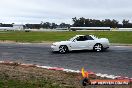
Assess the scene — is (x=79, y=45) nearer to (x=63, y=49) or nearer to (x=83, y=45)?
(x=83, y=45)

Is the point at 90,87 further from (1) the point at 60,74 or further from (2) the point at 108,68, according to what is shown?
(2) the point at 108,68

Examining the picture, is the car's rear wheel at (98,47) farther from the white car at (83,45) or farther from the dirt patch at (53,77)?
the dirt patch at (53,77)

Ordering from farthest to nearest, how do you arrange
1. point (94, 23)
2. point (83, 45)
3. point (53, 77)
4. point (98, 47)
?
1. point (94, 23)
2. point (83, 45)
3. point (98, 47)
4. point (53, 77)

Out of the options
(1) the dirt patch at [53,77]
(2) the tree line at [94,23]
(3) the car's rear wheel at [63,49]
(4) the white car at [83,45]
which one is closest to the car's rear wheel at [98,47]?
(4) the white car at [83,45]

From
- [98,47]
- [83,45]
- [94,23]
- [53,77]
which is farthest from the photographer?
[94,23]

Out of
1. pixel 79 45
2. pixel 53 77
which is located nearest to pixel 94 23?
pixel 79 45

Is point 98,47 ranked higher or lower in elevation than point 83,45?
lower

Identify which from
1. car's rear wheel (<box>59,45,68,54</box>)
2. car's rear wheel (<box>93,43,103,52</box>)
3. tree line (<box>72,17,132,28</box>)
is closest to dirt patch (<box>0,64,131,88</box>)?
car's rear wheel (<box>59,45,68,54</box>)

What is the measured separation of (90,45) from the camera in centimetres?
2531

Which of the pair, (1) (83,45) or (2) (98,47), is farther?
(1) (83,45)

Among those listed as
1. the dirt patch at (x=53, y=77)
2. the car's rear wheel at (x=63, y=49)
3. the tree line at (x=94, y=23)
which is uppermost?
the dirt patch at (x=53, y=77)

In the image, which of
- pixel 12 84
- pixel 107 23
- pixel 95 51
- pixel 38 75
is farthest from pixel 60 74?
pixel 107 23

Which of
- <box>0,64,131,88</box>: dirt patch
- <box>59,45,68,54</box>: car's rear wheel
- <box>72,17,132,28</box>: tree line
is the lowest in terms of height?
<box>72,17,132,28</box>: tree line

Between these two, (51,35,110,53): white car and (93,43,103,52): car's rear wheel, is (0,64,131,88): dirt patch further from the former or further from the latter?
(93,43,103,52): car's rear wheel
